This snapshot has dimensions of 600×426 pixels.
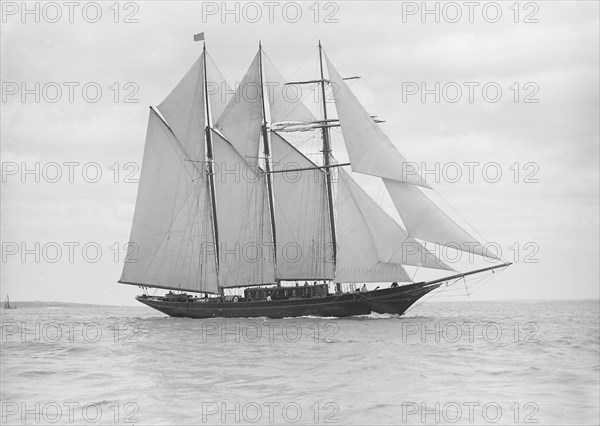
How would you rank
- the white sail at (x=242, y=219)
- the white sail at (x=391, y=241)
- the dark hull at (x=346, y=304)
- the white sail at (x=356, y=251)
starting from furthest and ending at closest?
the white sail at (x=242, y=219) < the dark hull at (x=346, y=304) < the white sail at (x=356, y=251) < the white sail at (x=391, y=241)

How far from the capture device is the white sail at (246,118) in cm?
5709

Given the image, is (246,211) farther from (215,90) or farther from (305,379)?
(305,379)

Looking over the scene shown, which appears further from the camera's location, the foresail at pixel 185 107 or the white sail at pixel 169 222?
the foresail at pixel 185 107

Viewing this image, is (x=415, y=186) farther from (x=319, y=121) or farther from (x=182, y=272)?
(x=182, y=272)

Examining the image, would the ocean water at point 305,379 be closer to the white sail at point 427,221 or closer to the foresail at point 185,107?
the white sail at point 427,221

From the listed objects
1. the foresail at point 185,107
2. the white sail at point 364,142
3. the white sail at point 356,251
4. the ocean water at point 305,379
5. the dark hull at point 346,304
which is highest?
the foresail at point 185,107

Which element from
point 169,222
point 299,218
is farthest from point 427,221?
point 169,222

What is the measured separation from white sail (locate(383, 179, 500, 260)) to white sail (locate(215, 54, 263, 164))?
1069 cm

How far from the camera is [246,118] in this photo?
5844cm

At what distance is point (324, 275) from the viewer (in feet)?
194

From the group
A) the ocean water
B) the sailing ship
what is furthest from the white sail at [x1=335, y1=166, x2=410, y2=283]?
the ocean water

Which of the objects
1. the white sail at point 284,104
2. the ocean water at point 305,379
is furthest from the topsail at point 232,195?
the ocean water at point 305,379

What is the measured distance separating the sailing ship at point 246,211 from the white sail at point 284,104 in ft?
0.22

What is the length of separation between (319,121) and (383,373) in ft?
97.4
